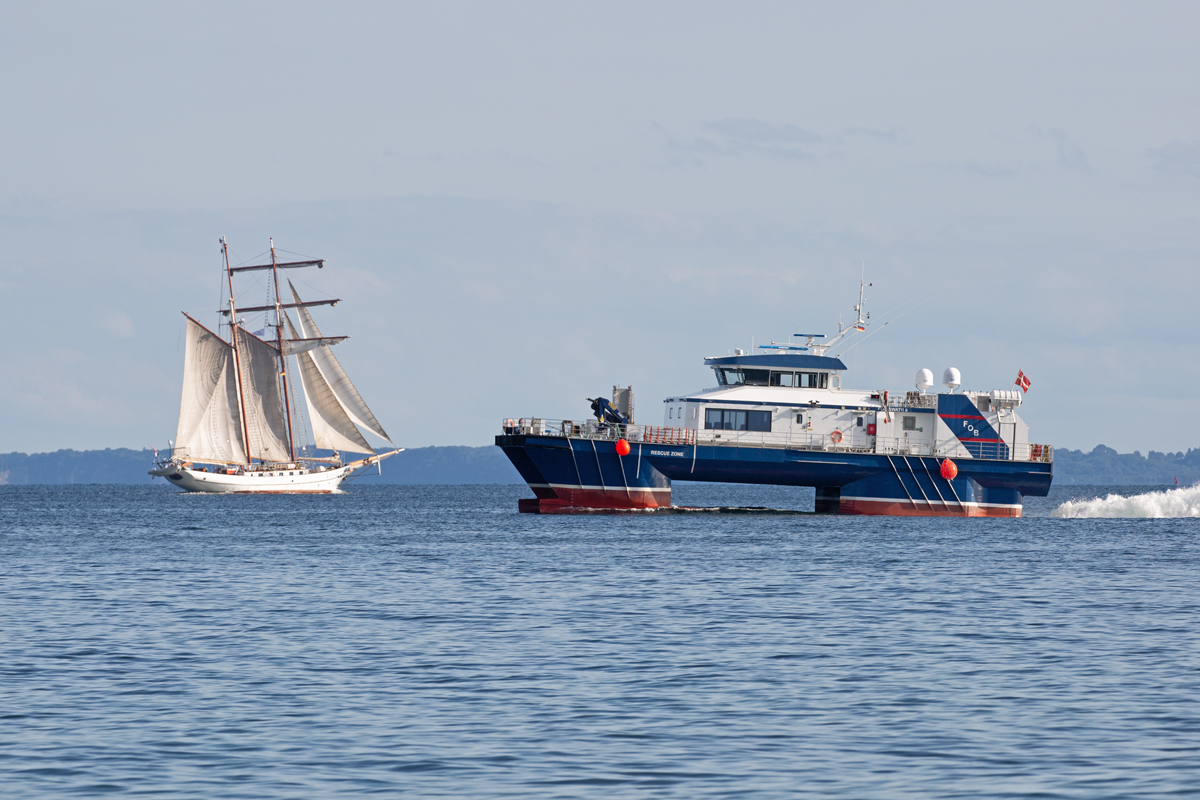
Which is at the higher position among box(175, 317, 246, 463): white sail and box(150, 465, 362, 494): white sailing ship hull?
box(175, 317, 246, 463): white sail

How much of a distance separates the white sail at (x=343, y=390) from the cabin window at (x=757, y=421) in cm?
6994

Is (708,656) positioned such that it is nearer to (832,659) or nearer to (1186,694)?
(832,659)

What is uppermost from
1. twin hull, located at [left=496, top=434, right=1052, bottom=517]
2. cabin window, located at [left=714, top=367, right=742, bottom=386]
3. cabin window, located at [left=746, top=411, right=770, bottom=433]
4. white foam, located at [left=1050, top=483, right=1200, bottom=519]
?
cabin window, located at [left=714, top=367, right=742, bottom=386]

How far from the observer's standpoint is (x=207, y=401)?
123 meters

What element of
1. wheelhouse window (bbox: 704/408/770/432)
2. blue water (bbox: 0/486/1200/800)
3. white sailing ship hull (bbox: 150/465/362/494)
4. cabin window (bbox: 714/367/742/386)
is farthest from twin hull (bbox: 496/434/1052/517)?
white sailing ship hull (bbox: 150/465/362/494)

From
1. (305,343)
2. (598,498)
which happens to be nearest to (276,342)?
(305,343)

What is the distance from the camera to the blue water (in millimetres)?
15711

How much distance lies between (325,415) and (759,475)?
7235cm

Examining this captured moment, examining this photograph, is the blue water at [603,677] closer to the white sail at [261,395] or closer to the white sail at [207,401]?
the white sail at [207,401]

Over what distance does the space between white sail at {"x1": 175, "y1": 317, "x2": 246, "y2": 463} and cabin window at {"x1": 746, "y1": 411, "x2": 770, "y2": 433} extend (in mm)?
70312

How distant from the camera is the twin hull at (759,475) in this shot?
6297cm

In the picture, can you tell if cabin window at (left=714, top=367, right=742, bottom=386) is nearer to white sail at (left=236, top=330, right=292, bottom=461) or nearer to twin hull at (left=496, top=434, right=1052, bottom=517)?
twin hull at (left=496, top=434, right=1052, bottom=517)

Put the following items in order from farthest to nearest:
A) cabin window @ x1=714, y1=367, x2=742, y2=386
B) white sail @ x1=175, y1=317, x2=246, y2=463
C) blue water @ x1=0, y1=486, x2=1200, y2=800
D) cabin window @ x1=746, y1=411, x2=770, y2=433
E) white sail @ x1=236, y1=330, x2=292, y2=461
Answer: white sail @ x1=236, y1=330, x2=292, y2=461 < white sail @ x1=175, y1=317, x2=246, y2=463 < cabin window @ x1=714, y1=367, x2=742, y2=386 < cabin window @ x1=746, y1=411, x2=770, y2=433 < blue water @ x1=0, y1=486, x2=1200, y2=800

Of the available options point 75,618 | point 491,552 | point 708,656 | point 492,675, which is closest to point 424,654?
point 492,675
